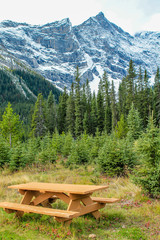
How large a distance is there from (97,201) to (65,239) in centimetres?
140

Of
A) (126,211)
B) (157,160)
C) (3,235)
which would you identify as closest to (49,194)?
(3,235)

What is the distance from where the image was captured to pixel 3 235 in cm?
461

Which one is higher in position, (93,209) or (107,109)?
(107,109)

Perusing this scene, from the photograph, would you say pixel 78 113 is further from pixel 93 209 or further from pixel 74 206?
pixel 74 206

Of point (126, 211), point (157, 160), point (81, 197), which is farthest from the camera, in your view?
point (157, 160)

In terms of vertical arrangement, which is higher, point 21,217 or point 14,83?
point 14,83

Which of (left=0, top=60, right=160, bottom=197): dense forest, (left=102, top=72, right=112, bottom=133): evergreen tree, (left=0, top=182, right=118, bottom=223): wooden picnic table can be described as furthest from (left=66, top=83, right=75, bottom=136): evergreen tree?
(left=0, top=182, right=118, bottom=223): wooden picnic table

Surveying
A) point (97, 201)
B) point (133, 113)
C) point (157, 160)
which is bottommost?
point (97, 201)

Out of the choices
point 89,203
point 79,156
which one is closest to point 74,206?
point 89,203

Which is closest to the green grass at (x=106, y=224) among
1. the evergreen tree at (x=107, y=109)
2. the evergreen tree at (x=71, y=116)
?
the evergreen tree at (x=71, y=116)

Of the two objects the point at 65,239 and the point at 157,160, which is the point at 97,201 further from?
the point at 157,160

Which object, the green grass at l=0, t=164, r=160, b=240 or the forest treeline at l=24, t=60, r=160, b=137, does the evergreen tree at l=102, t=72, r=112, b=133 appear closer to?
the forest treeline at l=24, t=60, r=160, b=137

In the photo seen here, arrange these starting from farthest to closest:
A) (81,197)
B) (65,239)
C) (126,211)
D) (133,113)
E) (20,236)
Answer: (133,113) < (126,211) < (81,197) < (20,236) < (65,239)

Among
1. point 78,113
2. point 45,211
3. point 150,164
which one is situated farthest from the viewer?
point 78,113
